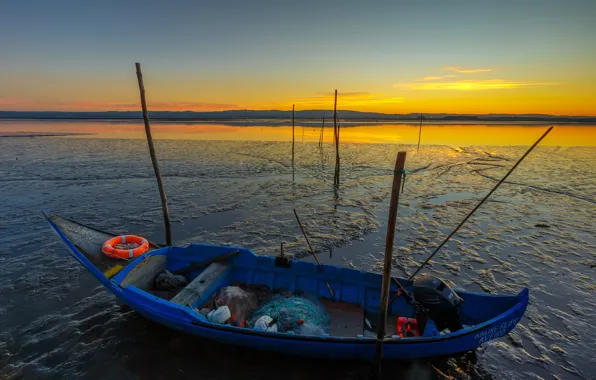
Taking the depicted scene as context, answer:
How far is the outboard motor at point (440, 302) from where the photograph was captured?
5.61 m

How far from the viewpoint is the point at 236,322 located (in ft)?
20.5

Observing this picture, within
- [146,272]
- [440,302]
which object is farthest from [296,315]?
[146,272]

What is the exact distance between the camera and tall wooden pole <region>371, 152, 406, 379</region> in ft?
15.6

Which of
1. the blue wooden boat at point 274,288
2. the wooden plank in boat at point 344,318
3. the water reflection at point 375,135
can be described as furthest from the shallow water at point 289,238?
the water reflection at point 375,135

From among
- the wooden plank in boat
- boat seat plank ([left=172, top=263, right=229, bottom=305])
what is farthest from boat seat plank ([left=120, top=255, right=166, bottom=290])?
the wooden plank in boat

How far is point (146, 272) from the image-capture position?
24.3 feet

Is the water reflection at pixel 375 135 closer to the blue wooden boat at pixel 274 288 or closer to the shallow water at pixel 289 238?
the shallow water at pixel 289 238

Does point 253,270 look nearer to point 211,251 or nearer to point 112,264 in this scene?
point 211,251

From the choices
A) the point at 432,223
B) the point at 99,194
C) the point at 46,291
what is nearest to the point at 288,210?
the point at 432,223

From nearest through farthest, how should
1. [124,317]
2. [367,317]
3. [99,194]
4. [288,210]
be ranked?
[367,317] < [124,317] < [288,210] < [99,194]

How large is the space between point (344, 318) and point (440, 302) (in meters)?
1.97

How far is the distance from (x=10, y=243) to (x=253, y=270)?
8.93 meters

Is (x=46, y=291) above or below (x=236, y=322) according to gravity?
below

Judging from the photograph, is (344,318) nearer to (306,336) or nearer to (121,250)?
(306,336)
